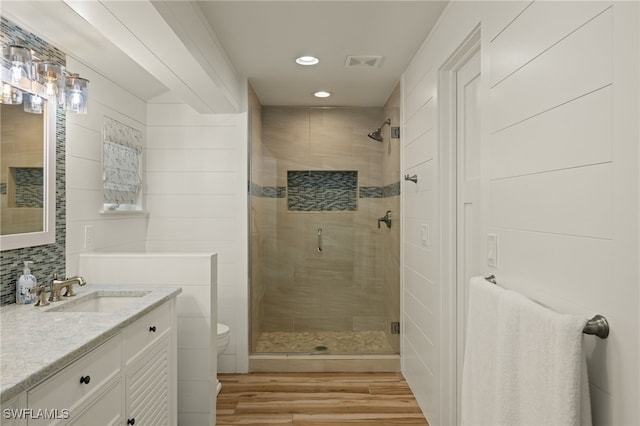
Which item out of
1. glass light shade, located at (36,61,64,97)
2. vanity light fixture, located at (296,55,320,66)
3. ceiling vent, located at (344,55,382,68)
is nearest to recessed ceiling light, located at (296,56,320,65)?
vanity light fixture, located at (296,55,320,66)

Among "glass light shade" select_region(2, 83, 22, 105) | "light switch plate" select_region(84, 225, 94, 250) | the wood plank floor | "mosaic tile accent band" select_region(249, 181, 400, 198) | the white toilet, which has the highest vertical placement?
"glass light shade" select_region(2, 83, 22, 105)

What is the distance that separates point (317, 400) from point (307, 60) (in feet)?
8.01

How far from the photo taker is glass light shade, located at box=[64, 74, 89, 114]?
222cm

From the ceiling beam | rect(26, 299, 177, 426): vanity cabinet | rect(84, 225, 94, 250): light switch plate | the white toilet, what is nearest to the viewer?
rect(26, 299, 177, 426): vanity cabinet

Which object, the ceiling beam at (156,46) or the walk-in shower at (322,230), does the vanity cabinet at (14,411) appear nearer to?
the ceiling beam at (156,46)

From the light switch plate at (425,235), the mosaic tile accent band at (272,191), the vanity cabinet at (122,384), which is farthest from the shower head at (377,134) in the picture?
the vanity cabinet at (122,384)

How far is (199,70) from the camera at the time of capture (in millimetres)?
2459

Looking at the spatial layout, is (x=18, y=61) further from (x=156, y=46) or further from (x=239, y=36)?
(x=239, y=36)

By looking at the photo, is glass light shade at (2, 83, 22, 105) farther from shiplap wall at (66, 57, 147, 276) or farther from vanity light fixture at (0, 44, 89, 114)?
shiplap wall at (66, 57, 147, 276)

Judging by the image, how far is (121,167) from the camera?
3.17 meters

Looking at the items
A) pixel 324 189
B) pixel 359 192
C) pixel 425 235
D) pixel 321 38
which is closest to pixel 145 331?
pixel 425 235

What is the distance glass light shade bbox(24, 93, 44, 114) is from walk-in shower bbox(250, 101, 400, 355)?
6.39ft

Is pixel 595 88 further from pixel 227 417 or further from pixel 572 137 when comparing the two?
pixel 227 417

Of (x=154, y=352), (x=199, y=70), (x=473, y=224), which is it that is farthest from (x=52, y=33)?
(x=473, y=224)
